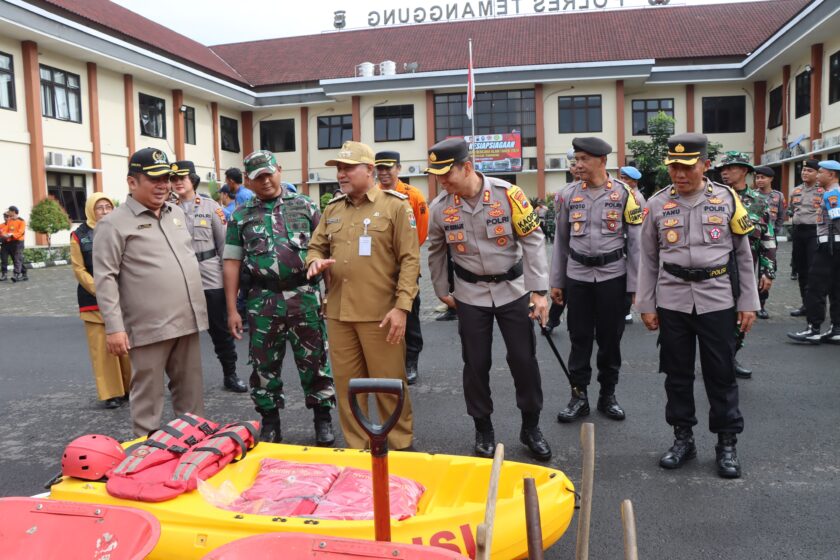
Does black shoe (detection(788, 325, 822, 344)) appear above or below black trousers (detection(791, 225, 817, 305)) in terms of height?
below

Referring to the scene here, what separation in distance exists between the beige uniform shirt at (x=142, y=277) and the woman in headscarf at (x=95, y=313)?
169 centimetres

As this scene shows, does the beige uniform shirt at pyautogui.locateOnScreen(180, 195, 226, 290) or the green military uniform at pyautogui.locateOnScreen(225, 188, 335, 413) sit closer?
the green military uniform at pyautogui.locateOnScreen(225, 188, 335, 413)

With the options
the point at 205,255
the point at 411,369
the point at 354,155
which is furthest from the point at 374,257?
the point at 205,255

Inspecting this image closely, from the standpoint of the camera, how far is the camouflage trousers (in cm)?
451

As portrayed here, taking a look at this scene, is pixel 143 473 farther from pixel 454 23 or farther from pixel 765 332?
pixel 454 23

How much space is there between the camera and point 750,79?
1136 inches

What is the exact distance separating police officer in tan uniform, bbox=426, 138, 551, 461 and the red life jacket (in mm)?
1514

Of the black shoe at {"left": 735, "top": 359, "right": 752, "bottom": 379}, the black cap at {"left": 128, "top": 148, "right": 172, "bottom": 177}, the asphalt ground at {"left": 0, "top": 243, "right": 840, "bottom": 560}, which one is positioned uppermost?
the black cap at {"left": 128, "top": 148, "right": 172, "bottom": 177}

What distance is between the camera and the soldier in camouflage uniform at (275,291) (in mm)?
4492

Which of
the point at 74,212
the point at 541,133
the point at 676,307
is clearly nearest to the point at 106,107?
the point at 74,212

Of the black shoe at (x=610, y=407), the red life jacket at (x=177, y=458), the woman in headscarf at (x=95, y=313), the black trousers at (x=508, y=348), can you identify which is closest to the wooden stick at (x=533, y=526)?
the red life jacket at (x=177, y=458)

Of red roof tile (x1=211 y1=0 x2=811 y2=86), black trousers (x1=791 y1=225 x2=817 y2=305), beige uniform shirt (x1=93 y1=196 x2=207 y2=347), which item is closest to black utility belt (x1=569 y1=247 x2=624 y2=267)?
beige uniform shirt (x1=93 y1=196 x2=207 y2=347)

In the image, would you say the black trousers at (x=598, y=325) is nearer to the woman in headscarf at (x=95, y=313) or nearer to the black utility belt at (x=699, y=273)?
the black utility belt at (x=699, y=273)

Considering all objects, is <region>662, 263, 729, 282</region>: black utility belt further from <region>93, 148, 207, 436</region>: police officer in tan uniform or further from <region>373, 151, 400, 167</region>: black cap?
<region>373, 151, 400, 167</region>: black cap
